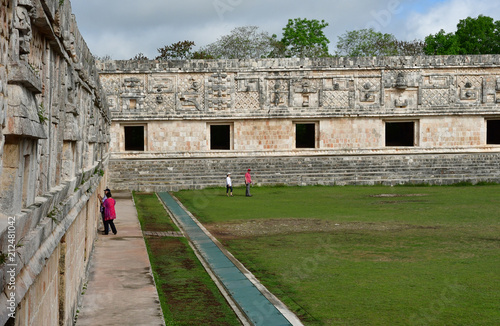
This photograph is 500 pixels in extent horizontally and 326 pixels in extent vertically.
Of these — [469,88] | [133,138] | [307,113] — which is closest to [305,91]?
[307,113]

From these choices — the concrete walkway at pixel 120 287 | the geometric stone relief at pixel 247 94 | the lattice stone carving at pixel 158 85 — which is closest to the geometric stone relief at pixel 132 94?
the lattice stone carving at pixel 158 85

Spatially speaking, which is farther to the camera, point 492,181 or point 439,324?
point 492,181

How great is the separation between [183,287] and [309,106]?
17086mm

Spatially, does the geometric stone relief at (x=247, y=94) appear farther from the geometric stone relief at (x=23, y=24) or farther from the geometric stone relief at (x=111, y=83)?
the geometric stone relief at (x=23, y=24)

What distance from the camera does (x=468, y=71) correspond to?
→ 23578 mm

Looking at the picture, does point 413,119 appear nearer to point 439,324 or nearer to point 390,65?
point 390,65

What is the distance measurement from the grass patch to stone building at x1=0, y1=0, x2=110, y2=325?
111 cm

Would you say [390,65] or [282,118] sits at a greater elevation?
[390,65]

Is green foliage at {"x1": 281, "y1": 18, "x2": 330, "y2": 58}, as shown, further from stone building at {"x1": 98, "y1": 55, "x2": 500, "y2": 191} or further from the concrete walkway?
the concrete walkway

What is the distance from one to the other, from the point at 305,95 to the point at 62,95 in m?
19.3

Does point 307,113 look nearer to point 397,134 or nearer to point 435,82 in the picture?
point 435,82

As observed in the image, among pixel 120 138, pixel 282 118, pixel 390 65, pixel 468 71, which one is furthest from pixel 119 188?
pixel 468 71

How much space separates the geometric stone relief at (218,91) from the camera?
23250 mm

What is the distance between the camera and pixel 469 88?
928 inches
